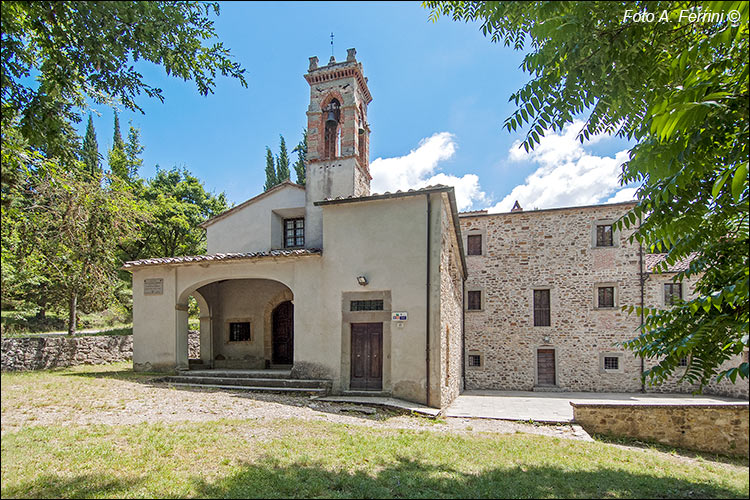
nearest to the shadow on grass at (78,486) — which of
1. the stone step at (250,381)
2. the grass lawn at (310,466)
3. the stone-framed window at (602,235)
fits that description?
the grass lawn at (310,466)

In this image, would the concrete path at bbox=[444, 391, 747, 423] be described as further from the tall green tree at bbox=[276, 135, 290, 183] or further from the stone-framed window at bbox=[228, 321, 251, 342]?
the tall green tree at bbox=[276, 135, 290, 183]

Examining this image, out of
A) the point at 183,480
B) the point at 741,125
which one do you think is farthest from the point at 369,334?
the point at 741,125

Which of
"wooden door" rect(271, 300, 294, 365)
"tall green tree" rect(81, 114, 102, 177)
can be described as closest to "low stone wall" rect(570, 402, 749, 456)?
"wooden door" rect(271, 300, 294, 365)

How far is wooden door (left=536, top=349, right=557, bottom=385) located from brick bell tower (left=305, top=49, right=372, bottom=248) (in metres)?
10.9

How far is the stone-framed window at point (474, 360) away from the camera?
1895cm

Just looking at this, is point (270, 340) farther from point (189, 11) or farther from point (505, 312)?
point (189, 11)

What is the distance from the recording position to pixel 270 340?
51.3 ft

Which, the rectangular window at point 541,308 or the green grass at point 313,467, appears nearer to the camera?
the green grass at point 313,467

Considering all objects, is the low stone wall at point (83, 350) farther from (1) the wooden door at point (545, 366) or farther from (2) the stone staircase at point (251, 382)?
(1) the wooden door at point (545, 366)

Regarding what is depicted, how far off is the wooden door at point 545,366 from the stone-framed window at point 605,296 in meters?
2.86

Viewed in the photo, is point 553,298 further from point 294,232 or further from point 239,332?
point 239,332

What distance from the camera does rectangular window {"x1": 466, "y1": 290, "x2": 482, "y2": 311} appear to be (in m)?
19.3

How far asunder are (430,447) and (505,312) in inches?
526

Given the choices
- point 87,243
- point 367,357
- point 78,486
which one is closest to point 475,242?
point 367,357
